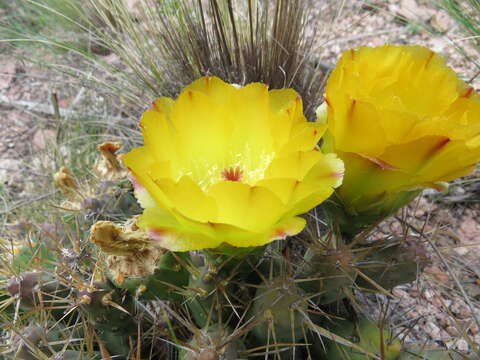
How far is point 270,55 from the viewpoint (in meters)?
1.22

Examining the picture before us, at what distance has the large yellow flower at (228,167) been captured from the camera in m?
0.51

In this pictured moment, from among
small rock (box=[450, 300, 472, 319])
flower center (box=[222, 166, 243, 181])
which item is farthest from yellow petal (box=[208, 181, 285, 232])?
small rock (box=[450, 300, 472, 319])

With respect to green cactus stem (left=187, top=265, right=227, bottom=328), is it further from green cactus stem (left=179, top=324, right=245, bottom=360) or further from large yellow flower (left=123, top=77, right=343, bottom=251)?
large yellow flower (left=123, top=77, right=343, bottom=251)

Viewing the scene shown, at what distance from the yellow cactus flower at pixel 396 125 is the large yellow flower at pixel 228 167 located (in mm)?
39

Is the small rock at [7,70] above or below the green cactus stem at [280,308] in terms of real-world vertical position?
below

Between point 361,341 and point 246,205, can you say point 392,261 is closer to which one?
point 361,341

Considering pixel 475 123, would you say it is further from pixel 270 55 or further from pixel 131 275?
pixel 270 55

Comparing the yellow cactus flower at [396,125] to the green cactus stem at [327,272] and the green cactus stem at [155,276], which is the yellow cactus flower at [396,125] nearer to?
the green cactus stem at [327,272]

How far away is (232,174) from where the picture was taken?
2.10 ft

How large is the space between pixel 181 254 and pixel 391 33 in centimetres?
169

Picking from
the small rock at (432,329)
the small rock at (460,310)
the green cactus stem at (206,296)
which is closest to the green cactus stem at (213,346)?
the green cactus stem at (206,296)

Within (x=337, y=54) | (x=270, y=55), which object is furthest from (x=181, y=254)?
(x=337, y=54)

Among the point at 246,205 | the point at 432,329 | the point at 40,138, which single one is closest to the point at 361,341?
the point at 246,205

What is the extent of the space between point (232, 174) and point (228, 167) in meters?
0.03
